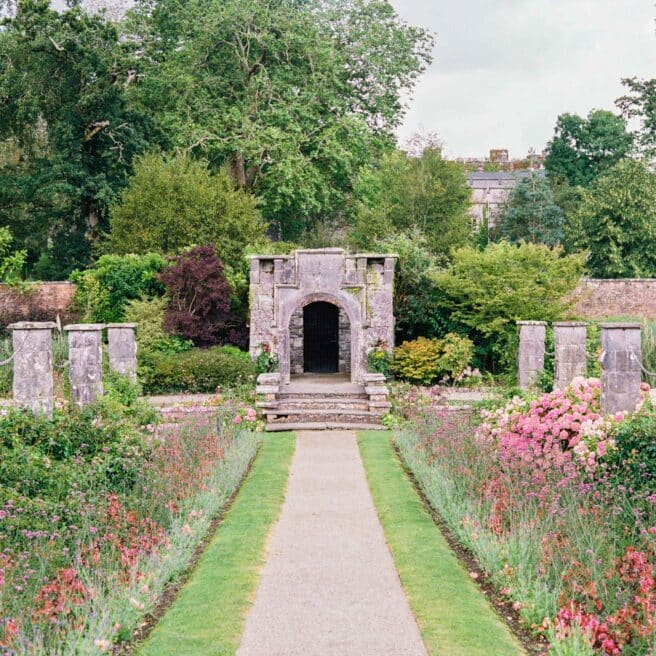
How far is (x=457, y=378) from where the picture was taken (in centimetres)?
2030

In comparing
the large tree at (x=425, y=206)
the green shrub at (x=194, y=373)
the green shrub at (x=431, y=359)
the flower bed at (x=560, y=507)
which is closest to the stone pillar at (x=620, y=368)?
the flower bed at (x=560, y=507)

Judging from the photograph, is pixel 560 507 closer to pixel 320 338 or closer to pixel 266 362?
pixel 266 362

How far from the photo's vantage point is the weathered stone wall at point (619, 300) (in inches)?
1140

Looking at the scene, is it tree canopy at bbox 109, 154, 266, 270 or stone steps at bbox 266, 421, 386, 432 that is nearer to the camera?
stone steps at bbox 266, 421, 386, 432

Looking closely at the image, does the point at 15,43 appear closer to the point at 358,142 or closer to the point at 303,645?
the point at 358,142

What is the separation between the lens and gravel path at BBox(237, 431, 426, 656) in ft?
19.1

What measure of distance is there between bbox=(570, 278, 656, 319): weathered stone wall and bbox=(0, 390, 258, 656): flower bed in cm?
1917

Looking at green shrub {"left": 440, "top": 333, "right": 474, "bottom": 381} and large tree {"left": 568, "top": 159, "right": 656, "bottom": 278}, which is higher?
large tree {"left": 568, "top": 159, "right": 656, "bottom": 278}

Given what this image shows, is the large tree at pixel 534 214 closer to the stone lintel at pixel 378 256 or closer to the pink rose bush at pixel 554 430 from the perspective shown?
the stone lintel at pixel 378 256

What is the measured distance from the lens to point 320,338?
22.8m

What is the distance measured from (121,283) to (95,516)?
15031 millimetres

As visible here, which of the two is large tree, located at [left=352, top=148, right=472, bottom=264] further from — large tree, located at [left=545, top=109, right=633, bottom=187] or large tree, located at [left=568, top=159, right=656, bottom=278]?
large tree, located at [left=545, top=109, right=633, bottom=187]

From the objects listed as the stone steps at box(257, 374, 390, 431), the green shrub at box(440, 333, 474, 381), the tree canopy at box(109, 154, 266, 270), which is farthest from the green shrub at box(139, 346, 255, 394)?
the tree canopy at box(109, 154, 266, 270)

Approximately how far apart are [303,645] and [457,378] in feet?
48.8
